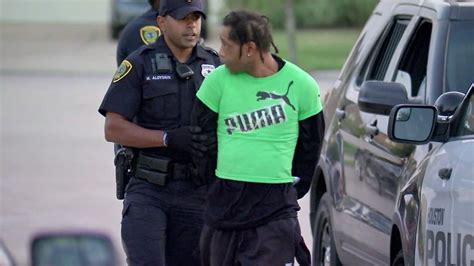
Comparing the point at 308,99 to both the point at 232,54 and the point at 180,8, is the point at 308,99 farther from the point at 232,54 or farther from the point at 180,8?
the point at 180,8

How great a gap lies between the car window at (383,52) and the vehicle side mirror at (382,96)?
135cm

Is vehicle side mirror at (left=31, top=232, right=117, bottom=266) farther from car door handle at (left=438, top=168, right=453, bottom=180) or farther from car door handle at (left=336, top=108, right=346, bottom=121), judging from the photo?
car door handle at (left=336, top=108, right=346, bottom=121)

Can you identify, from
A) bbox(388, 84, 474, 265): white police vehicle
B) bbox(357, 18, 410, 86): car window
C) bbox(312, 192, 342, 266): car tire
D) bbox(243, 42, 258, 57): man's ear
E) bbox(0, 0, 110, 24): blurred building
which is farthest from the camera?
bbox(0, 0, 110, 24): blurred building

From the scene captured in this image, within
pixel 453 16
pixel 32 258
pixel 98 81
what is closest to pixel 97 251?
pixel 32 258

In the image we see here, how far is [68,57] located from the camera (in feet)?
116

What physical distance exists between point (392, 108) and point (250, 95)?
62 centimetres

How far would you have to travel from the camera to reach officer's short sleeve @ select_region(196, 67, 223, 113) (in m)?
6.03

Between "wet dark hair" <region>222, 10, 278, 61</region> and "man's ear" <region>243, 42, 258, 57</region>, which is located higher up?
"wet dark hair" <region>222, 10, 278, 61</region>

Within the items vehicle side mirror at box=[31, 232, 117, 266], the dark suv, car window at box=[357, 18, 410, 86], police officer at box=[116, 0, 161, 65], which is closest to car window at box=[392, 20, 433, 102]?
the dark suv

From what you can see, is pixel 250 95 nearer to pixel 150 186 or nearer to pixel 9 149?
pixel 150 186

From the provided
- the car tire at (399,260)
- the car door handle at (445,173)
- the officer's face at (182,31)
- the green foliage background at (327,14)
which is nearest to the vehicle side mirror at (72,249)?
the car door handle at (445,173)

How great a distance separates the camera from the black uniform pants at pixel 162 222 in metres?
6.46

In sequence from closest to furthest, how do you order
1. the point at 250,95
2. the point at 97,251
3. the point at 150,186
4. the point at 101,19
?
the point at 97,251
the point at 250,95
the point at 150,186
the point at 101,19

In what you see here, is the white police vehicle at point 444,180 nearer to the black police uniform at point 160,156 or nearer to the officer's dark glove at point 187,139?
the officer's dark glove at point 187,139
